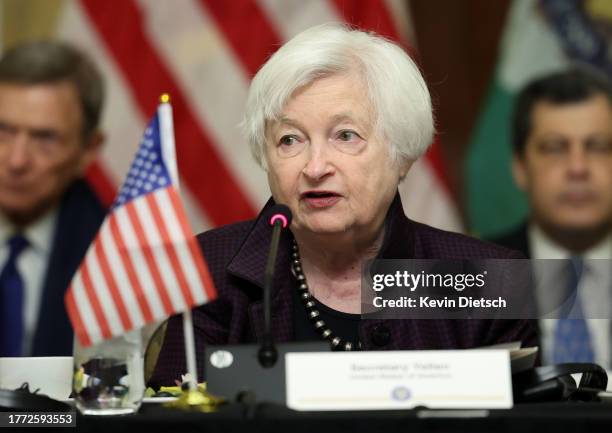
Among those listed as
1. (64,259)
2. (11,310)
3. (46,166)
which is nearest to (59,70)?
(46,166)

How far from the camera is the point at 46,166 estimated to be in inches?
171

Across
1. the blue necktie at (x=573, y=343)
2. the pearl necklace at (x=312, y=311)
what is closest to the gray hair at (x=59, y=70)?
the pearl necklace at (x=312, y=311)

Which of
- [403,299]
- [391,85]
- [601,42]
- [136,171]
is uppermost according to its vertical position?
[601,42]

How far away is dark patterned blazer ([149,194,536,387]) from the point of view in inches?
99.0

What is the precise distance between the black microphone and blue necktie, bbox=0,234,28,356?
7.87ft

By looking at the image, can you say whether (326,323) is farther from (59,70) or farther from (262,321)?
(59,70)

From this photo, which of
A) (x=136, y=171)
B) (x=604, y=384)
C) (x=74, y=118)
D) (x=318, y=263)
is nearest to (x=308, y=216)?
(x=318, y=263)

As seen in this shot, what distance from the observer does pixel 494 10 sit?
4.33m

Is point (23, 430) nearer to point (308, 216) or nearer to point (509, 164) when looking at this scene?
point (308, 216)

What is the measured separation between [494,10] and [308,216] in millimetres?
2161

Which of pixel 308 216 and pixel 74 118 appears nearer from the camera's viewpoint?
pixel 308 216

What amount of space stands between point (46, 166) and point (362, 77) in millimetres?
2176

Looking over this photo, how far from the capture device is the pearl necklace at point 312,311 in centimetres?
253

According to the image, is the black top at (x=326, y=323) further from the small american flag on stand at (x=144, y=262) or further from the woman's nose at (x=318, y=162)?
the small american flag on stand at (x=144, y=262)
